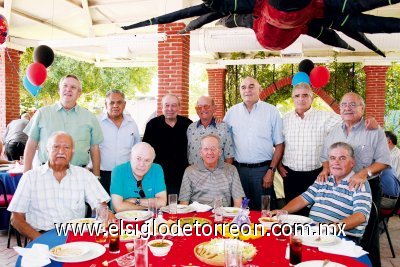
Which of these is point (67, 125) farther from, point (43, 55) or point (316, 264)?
point (43, 55)

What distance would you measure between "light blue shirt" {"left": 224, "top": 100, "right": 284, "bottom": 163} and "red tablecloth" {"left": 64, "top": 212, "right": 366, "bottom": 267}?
1.83 metres

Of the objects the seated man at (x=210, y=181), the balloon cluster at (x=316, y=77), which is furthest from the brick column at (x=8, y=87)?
the seated man at (x=210, y=181)

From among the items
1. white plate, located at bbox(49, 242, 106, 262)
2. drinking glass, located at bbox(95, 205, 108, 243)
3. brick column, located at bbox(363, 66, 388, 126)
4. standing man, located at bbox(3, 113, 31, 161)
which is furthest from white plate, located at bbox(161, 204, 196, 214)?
brick column, located at bbox(363, 66, 388, 126)

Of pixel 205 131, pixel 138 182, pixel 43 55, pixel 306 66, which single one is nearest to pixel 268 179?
pixel 205 131

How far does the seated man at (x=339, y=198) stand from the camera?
255cm

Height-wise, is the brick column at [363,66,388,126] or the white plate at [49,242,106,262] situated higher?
the brick column at [363,66,388,126]

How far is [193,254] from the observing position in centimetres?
185

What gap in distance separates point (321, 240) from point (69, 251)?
134cm

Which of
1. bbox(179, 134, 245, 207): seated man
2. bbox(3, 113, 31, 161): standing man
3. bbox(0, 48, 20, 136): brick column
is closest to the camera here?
bbox(179, 134, 245, 207): seated man

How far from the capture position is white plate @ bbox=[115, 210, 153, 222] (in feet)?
7.80

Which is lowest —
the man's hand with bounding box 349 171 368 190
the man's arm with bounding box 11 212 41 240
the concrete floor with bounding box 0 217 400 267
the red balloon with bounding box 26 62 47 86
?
the concrete floor with bounding box 0 217 400 267

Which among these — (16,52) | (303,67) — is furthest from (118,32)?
(303,67)

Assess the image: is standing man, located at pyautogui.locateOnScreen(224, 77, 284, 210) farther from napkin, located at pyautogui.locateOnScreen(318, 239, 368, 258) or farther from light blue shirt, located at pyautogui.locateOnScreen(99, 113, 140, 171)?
napkin, located at pyautogui.locateOnScreen(318, 239, 368, 258)

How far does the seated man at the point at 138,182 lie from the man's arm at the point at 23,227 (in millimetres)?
611
